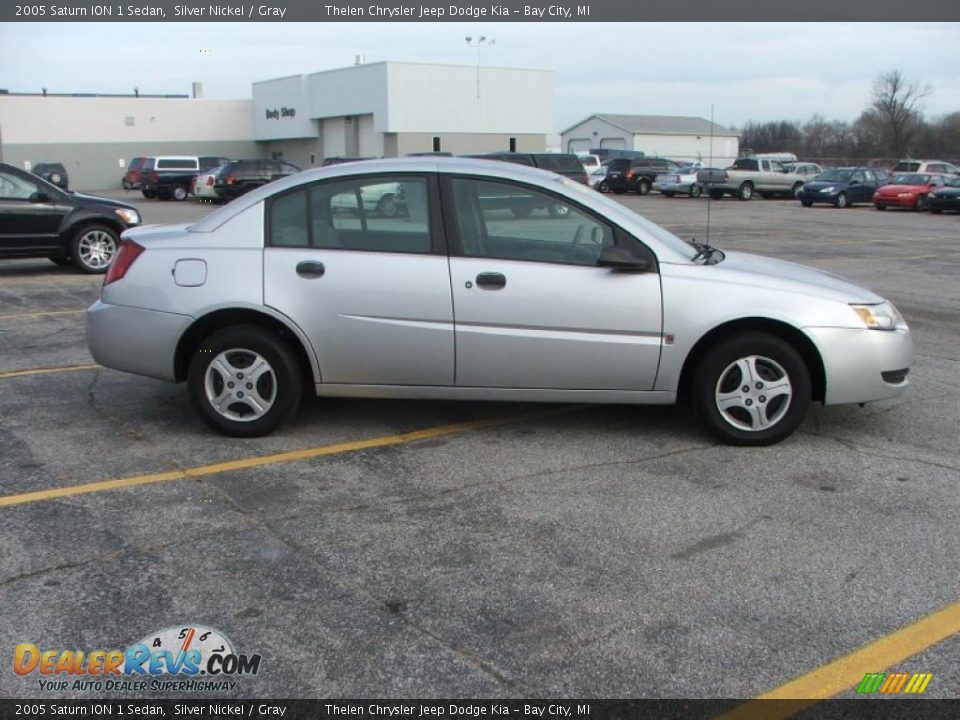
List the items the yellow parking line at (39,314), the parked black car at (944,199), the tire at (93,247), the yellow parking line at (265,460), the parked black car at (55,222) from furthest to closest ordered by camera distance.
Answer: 1. the parked black car at (944,199)
2. the tire at (93,247)
3. the parked black car at (55,222)
4. the yellow parking line at (39,314)
5. the yellow parking line at (265,460)

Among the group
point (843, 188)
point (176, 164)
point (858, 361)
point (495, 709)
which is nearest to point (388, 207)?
point (858, 361)

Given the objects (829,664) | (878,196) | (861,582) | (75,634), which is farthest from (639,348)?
(878,196)

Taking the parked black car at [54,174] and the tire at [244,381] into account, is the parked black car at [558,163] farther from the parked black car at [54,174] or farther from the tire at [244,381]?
the tire at [244,381]

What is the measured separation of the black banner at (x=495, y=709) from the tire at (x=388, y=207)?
3261 millimetres

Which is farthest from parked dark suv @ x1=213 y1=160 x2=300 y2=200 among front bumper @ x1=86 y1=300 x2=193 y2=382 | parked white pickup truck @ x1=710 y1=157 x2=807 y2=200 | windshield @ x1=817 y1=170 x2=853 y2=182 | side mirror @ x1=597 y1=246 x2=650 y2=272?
side mirror @ x1=597 y1=246 x2=650 y2=272

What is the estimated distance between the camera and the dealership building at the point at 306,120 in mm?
53125

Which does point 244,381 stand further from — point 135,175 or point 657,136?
point 657,136

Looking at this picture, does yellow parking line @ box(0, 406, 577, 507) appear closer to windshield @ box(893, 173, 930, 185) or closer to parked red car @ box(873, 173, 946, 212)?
parked red car @ box(873, 173, 946, 212)

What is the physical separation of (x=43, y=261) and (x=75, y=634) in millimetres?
13499

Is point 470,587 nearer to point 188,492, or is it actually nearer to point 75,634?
point 75,634

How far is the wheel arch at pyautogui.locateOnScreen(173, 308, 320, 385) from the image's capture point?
5.61m

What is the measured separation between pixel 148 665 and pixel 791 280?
4.12m

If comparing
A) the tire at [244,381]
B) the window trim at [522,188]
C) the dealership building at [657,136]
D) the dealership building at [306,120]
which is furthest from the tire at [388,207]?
the dealership building at [657,136]

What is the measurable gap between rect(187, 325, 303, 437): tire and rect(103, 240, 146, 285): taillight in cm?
70
